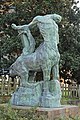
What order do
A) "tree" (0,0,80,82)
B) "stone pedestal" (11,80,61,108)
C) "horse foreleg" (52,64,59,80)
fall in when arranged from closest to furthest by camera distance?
"stone pedestal" (11,80,61,108) → "horse foreleg" (52,64,59,80) → "tree" (0,0,80,82)

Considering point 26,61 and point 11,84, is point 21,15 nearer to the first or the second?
point 11,84

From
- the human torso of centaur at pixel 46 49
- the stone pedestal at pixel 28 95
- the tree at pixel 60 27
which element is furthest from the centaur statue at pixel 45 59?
the tree at pixel 60 27

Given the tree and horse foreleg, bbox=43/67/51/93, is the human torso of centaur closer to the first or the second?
horse foreleg, bbox=43/67/51/93

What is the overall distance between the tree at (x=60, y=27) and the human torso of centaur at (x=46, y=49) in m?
6.92

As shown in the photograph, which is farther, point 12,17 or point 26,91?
point 12,17

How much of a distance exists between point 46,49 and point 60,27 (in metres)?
8.03

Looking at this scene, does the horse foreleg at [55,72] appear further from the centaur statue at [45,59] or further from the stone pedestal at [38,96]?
the stone pedestal at [38,96]

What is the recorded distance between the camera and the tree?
1470cm

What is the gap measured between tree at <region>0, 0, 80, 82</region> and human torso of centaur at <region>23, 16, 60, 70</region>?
22.7ft

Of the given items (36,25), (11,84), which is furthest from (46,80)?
(11,84)

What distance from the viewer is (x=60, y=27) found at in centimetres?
1514

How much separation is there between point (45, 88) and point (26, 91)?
49 centimetres

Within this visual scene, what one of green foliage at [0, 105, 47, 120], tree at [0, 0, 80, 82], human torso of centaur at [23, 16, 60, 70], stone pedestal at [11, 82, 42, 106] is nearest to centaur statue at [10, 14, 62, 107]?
human torso of centaur at [23, 16, 60, 70]

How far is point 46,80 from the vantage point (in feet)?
24.0
